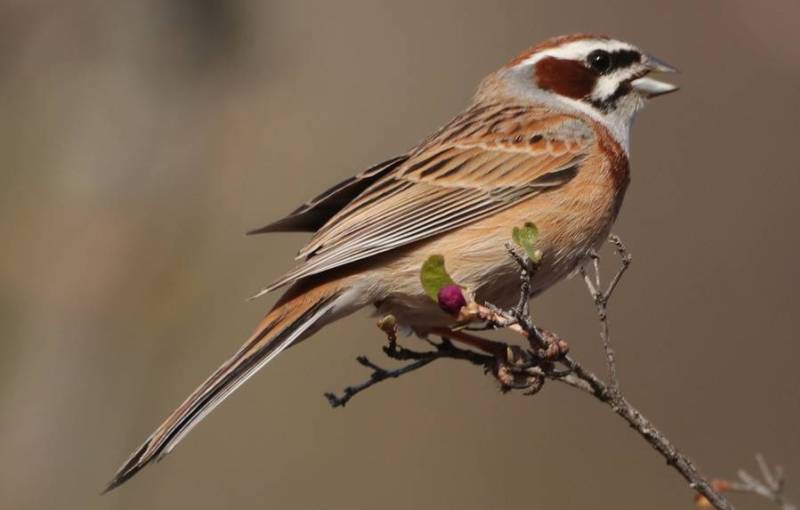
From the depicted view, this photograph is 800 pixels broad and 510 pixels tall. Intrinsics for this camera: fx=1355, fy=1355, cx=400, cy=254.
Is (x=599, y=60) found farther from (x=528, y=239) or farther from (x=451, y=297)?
(x=451, y=297)

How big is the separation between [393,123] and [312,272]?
4247mm

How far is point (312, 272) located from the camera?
14.7ft

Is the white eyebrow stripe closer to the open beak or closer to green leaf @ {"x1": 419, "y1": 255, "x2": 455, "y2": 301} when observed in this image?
the open beak

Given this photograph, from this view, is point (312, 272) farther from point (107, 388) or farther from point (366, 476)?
point (366, 476)

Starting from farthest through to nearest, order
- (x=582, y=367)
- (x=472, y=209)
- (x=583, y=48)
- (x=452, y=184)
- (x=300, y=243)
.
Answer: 1. (x=300, y=243)
2. (x=583, y=48)
3. (x=452, y=184)
4. (x=472, y=209)
5. (x=582, y=367)

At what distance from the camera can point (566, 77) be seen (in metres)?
5.40

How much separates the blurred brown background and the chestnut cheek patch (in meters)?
1.20

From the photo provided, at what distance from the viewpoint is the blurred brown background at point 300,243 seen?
5129 mm

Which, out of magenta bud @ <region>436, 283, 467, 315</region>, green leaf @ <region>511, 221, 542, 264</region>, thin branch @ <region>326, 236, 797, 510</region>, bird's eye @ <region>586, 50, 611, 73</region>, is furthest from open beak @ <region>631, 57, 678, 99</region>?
magenta bud @ <region>436, 283, 467, 315</region>

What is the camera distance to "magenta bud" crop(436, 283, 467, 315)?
3.68 metres

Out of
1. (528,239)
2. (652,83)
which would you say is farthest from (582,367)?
(652,83)

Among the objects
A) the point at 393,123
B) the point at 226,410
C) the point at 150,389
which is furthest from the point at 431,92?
the point at 150,389

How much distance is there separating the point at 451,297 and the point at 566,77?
1978 millimetres

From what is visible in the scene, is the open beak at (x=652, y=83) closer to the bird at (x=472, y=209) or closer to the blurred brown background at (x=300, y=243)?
the bird at (x=472, y=209)
